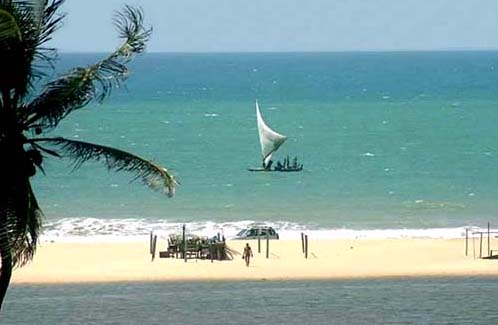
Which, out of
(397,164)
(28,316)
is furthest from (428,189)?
(28,316)

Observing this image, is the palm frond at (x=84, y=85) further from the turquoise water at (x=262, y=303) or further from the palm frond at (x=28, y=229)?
the turquoise water at (x=262, y=303)

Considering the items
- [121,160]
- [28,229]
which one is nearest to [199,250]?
[121,160]

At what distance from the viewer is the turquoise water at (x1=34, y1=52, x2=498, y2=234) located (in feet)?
218

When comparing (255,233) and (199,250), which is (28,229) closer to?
(199,250)

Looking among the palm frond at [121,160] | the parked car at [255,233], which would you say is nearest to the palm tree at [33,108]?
the palm frond at [121,160]

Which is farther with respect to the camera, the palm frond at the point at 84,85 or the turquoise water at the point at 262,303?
the turquoise water at the point at 262,303

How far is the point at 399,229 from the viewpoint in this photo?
195 ft

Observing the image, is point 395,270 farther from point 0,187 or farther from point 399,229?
point 0,187

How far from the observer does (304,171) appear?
91.1 metres

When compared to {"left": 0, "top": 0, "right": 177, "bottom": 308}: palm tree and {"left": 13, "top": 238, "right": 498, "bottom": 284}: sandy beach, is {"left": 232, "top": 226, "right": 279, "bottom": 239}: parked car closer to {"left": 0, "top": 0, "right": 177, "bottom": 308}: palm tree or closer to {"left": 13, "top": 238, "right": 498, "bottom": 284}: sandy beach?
{"left": 13, "top": 238, "right": 498, "bottom": 284}: sandy beach

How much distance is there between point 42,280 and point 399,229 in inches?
816

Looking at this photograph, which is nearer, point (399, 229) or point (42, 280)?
point (42, 280)

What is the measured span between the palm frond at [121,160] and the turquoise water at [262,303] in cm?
1482

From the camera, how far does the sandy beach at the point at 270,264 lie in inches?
1706
